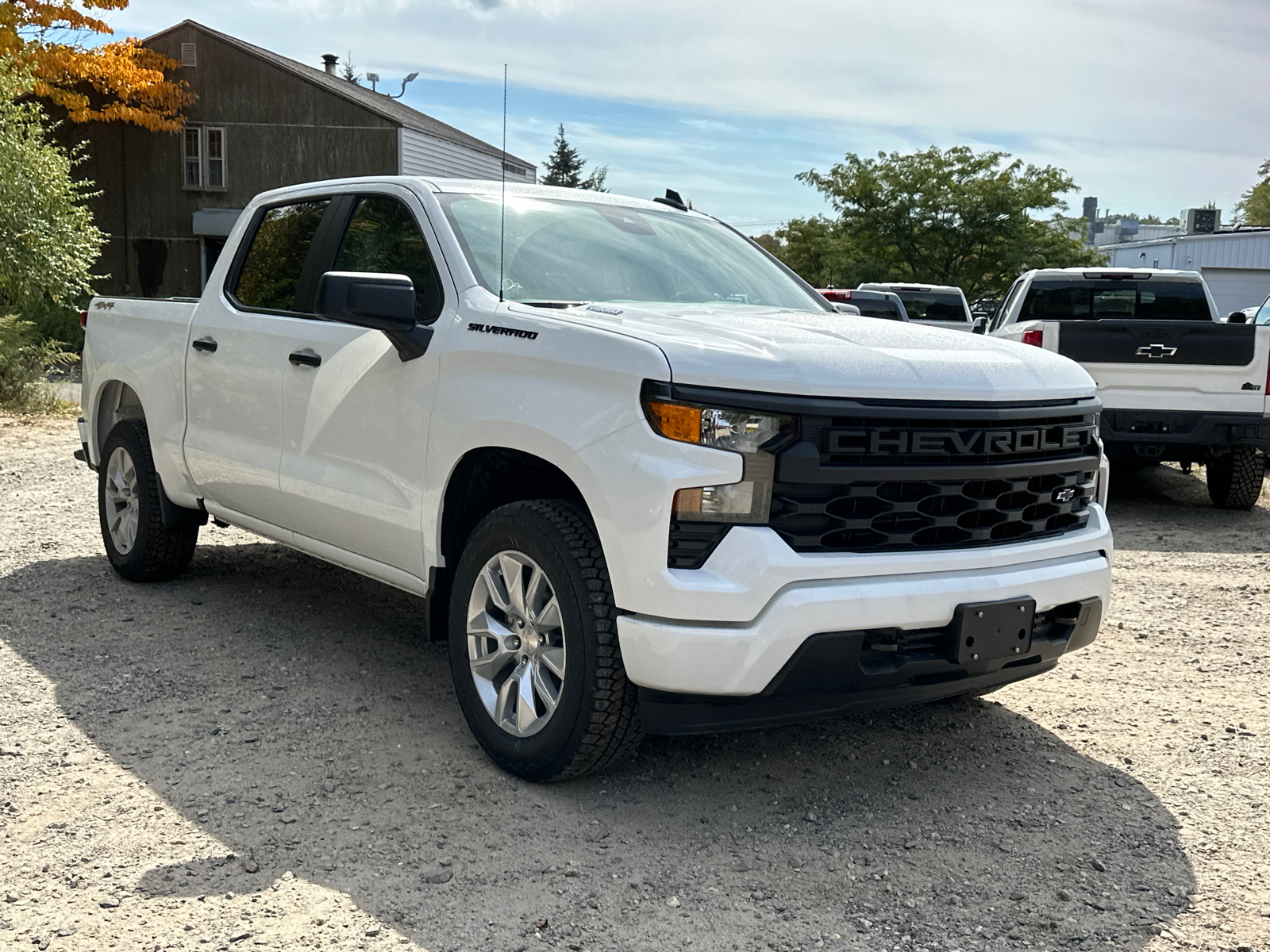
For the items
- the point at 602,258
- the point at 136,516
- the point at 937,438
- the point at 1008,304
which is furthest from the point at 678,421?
the point at 1008,304

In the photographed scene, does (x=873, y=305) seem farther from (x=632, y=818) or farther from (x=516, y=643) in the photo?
(x=632, y=818)

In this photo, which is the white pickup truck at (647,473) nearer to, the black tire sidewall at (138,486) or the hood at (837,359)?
the hood at (837,359)

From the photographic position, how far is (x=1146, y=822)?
3.81 m

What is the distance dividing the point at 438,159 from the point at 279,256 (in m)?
26.3

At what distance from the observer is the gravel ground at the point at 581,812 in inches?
124

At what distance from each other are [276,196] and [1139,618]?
4.61 metres

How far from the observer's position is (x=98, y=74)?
26.4m

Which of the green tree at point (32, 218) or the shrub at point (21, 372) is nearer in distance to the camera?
the shrub at point (21, 372)

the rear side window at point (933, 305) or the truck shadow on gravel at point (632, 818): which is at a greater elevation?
the rear side window at point (933, 305)

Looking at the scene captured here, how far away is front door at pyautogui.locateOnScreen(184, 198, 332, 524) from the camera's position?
5125mm

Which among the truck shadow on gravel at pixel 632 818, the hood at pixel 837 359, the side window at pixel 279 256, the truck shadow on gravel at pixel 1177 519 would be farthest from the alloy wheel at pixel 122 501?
the truck shadow on gravel at pixel 1177 519

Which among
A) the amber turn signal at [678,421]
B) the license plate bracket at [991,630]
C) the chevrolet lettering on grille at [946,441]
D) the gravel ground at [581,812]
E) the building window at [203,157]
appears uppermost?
the building window at [203,157]

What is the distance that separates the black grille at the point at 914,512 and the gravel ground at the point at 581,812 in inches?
34.6

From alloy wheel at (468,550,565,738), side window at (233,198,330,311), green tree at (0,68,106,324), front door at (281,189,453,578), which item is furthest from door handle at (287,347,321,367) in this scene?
green tree at (0,68,106,324)
